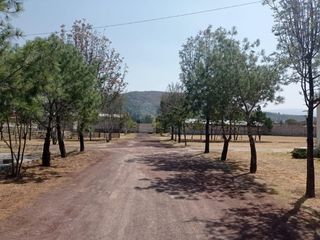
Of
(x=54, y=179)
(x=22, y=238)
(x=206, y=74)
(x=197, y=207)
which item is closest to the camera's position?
(x=22, y=238)

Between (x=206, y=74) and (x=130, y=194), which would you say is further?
(x=206, y=74)

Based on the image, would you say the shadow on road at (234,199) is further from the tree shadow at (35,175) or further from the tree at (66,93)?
the tree at (66,93)

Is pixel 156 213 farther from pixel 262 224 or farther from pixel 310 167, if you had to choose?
A: pixel 310 167

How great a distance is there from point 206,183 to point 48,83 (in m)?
7.19

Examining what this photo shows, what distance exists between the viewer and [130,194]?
15031mm

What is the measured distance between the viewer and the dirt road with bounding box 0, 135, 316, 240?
32.9 feet

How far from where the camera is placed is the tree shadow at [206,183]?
15.8m

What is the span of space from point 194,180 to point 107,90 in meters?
26.9

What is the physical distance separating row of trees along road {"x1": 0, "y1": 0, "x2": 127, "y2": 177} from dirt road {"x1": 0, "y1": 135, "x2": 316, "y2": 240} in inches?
119

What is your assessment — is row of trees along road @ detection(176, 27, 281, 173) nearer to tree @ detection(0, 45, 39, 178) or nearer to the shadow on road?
the shadow on road

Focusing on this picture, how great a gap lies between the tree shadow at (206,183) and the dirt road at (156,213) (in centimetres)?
3

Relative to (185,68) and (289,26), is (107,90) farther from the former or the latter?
(289,26)

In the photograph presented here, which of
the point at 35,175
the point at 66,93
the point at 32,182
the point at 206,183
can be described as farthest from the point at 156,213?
the point at 66,93

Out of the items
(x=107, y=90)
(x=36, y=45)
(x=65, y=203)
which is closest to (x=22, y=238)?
(x=65, y=203)
